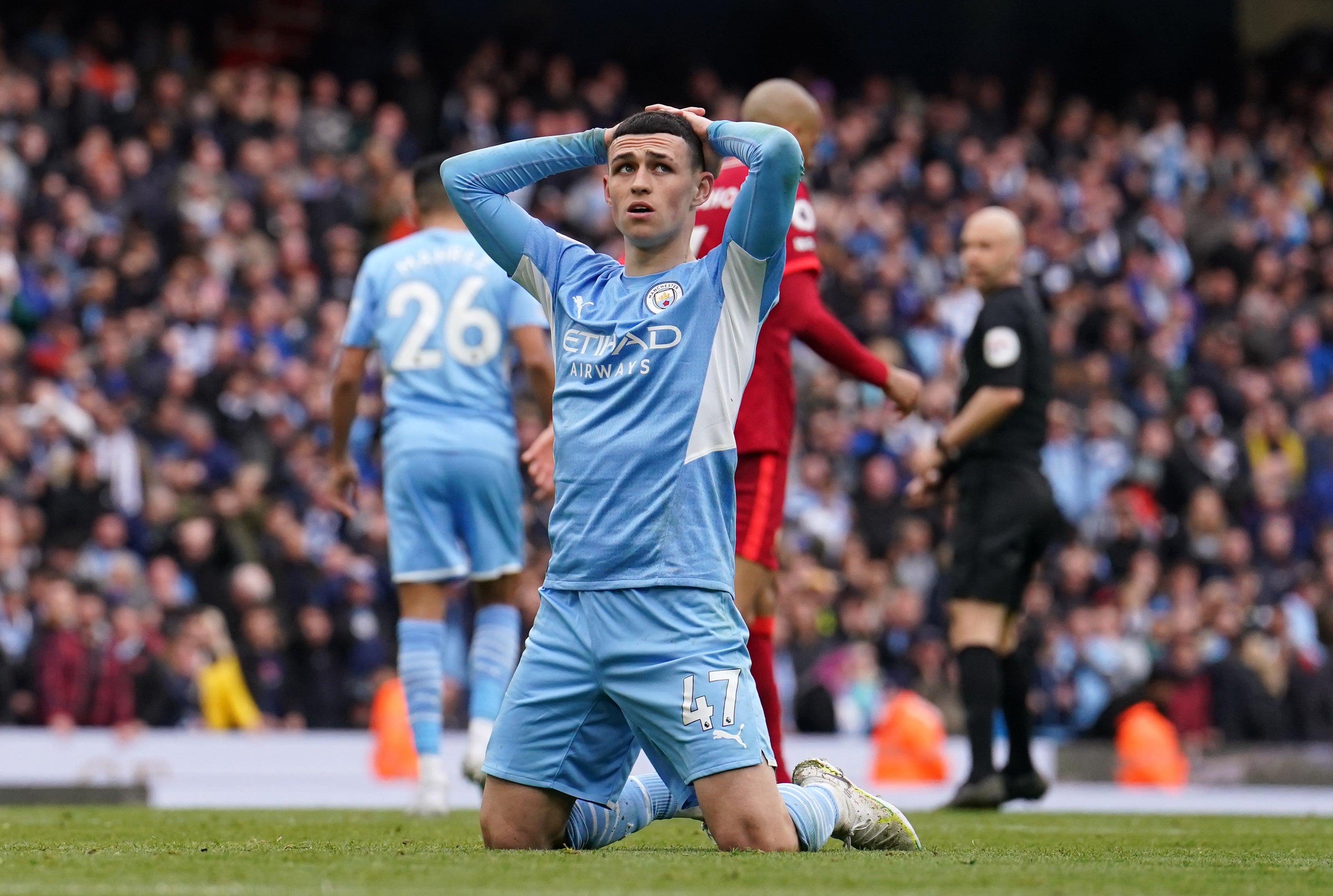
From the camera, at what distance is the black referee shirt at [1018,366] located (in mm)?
7914

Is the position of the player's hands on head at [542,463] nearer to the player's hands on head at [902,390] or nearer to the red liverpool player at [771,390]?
the red liverpool player at [771,390]

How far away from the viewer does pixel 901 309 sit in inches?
725

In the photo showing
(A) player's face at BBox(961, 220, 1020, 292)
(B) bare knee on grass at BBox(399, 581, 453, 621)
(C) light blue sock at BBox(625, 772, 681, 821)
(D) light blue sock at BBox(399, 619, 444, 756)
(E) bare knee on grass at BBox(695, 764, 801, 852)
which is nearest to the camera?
(E) bare knee on grass at BBox(695, 764, 801, 852)

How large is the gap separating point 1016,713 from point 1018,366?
1447 millimetres

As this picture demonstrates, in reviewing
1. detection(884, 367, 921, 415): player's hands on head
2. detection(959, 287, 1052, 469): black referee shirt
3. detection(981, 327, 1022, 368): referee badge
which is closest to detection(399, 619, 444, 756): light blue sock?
detection(884, 367, 921, 415): player's hands on head

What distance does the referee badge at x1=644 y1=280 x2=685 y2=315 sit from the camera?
4.79 meters

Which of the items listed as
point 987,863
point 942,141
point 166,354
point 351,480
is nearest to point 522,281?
point 987,863

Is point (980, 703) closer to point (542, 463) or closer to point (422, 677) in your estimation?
point (422, 677)

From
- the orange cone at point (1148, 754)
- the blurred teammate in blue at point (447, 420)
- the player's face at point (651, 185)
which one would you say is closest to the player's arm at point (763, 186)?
the player's face at point (651, 185)

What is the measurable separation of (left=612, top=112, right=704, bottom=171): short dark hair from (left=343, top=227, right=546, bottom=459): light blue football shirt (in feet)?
8.11

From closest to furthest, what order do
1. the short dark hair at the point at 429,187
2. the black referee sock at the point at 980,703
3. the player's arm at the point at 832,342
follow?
1. the player's arm at the point at 832,342
2. the short dark hair at the point at 429,187
3. the black referee sock at the point at 980,703

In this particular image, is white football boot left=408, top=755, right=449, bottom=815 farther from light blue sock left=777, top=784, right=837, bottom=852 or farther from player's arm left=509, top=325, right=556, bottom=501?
light blue sock left=777, top=784, right=837, bottom=852

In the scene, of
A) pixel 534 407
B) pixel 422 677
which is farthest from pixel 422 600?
pixel 534 407

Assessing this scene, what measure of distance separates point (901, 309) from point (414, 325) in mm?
11589
